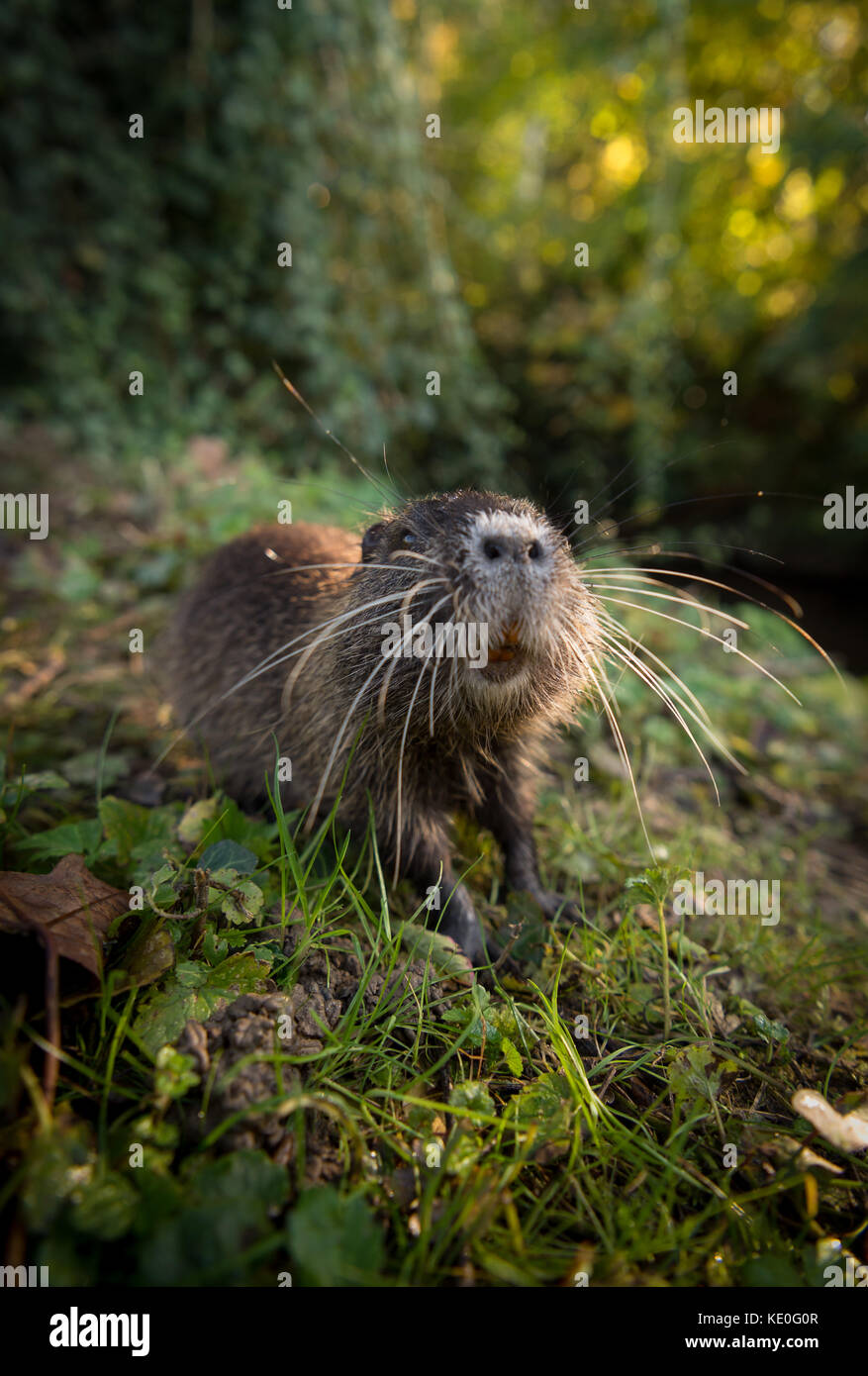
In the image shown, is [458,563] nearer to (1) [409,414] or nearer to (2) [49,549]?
(2) [49,549]

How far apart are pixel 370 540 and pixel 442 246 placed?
6.51 meters

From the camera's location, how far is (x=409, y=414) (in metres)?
7.08

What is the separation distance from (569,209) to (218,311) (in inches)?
226

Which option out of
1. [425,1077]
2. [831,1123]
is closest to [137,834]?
[425,1077]

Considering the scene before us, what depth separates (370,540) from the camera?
2328mm

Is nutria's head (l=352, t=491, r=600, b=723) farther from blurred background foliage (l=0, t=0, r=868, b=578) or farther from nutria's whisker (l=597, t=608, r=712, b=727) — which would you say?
blurred background foliage (l=0, t=0, r=868, b=578)

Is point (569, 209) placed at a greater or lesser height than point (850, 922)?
greater

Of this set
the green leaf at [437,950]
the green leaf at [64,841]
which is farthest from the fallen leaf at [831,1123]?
the green leaf at [64,841]

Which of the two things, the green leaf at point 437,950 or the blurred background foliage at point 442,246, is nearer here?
the green leaf at point 437,950

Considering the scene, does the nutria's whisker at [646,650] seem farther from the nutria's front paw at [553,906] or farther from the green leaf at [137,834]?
the green leaf at [137,834]

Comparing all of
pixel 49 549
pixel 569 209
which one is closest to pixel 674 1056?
pixel 49 549

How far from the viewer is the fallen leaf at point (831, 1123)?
152 centimetres

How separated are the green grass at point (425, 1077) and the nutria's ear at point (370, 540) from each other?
→ 843 millimetres
